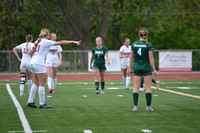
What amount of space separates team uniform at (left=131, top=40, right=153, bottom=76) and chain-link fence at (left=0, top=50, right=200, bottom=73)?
65.0ft

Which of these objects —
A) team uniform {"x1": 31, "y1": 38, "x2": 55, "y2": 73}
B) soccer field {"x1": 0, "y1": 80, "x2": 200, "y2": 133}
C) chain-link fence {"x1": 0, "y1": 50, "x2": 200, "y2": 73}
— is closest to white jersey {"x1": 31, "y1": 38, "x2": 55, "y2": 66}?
team uniform {"x1": 31, "y1": 38, "x2": 55, "y2": 73}

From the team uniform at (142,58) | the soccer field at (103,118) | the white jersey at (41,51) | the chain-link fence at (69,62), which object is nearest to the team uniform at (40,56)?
the white jersey at (41,51)

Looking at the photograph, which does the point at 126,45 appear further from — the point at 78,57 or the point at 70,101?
the point at 78,57

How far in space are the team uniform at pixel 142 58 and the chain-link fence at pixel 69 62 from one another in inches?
780

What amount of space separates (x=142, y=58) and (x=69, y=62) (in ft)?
67.6

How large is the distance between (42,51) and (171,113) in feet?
11.3

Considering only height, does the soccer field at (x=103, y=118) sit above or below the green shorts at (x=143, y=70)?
below

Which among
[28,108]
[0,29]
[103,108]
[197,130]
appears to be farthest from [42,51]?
[0,29]

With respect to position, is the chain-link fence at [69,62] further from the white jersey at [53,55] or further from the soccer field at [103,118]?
the soccer field at [103,118]

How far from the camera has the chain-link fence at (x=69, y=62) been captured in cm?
2859

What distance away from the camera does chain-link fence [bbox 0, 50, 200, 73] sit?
2859 cm

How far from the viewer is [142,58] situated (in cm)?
908

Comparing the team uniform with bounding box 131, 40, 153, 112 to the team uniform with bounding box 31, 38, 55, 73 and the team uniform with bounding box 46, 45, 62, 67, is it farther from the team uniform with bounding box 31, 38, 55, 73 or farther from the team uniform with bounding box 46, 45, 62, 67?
the team uniform with bounding box 46, 45, 62, 67

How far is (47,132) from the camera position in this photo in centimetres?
666
